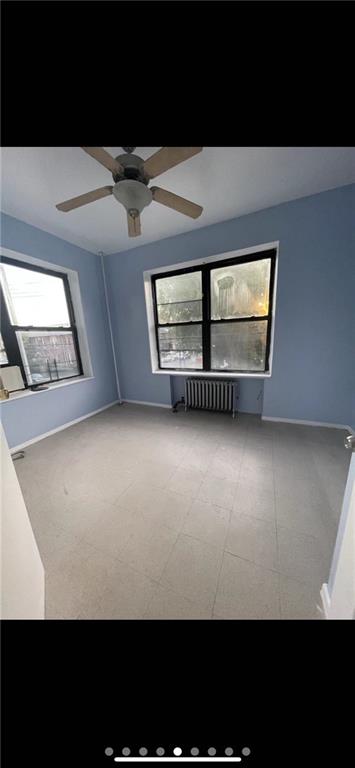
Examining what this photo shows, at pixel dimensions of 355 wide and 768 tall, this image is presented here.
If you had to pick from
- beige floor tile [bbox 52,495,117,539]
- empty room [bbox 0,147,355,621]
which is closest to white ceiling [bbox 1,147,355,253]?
empty room [bbox 0,147,355,621]

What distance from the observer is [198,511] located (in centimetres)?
151

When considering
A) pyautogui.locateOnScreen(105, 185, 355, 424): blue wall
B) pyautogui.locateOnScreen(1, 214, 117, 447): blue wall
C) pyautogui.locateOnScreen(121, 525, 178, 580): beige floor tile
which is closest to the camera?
pyautogui.locateOnScreen(121, 525, 178, 580): beige floor tile

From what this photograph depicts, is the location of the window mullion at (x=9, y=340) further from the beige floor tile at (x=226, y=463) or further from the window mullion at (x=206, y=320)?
the beige floor tile at (x=226, y=463)

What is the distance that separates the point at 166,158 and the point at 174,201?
36cm

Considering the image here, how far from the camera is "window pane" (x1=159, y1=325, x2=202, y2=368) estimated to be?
3238mm

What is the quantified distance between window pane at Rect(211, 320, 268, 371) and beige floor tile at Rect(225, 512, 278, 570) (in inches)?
81.2

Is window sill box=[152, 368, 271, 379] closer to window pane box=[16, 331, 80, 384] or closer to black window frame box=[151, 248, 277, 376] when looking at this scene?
black window frame box=[151, 248, 277, 376]

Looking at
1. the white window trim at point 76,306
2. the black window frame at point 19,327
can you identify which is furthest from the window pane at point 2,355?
the white window trim at point 76,306

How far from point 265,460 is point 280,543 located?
84 cm

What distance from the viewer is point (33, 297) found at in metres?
2.74

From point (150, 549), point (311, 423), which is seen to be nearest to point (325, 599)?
point (150, 549)

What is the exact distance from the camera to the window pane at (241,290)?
2.70 metres
